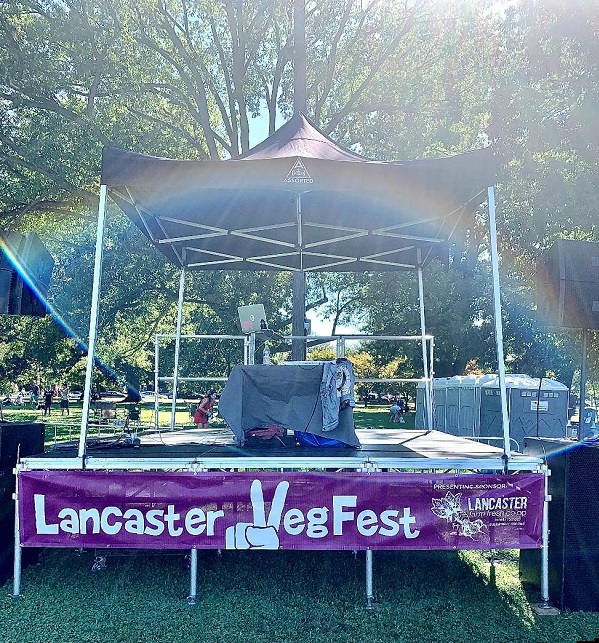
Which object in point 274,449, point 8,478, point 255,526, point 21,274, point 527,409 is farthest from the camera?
point 527,409

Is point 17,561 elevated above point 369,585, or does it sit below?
above

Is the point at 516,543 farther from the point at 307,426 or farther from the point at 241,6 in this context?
the point at 241,6

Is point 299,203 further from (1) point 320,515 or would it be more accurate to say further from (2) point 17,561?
(2) point 17,561

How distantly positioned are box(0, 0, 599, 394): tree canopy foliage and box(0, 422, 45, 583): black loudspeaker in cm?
891

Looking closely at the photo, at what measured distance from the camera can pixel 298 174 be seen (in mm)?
5355

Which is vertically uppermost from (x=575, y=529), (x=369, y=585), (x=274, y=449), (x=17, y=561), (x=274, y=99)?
(x=274, y=99)

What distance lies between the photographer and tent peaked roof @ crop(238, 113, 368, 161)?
601 centimetres

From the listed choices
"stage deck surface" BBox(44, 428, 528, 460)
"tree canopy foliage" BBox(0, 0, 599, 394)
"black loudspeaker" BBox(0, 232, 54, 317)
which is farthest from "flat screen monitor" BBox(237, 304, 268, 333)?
"tree canopy foliage" BBox(0, 0, 599, 394)

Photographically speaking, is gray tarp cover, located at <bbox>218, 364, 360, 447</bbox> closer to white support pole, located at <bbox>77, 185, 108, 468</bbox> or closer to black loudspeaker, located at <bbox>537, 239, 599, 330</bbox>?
white support pole, located at <bbox>77, 185, 108, 468</bbox>

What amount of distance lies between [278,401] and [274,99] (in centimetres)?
1125

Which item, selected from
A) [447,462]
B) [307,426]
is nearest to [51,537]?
[307,426]

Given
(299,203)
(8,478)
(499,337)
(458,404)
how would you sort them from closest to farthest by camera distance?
(499,337), (8,478), (299,203), (458,404)

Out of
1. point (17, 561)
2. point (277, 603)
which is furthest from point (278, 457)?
point (17, 561)

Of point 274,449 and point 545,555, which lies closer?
point 545,555
